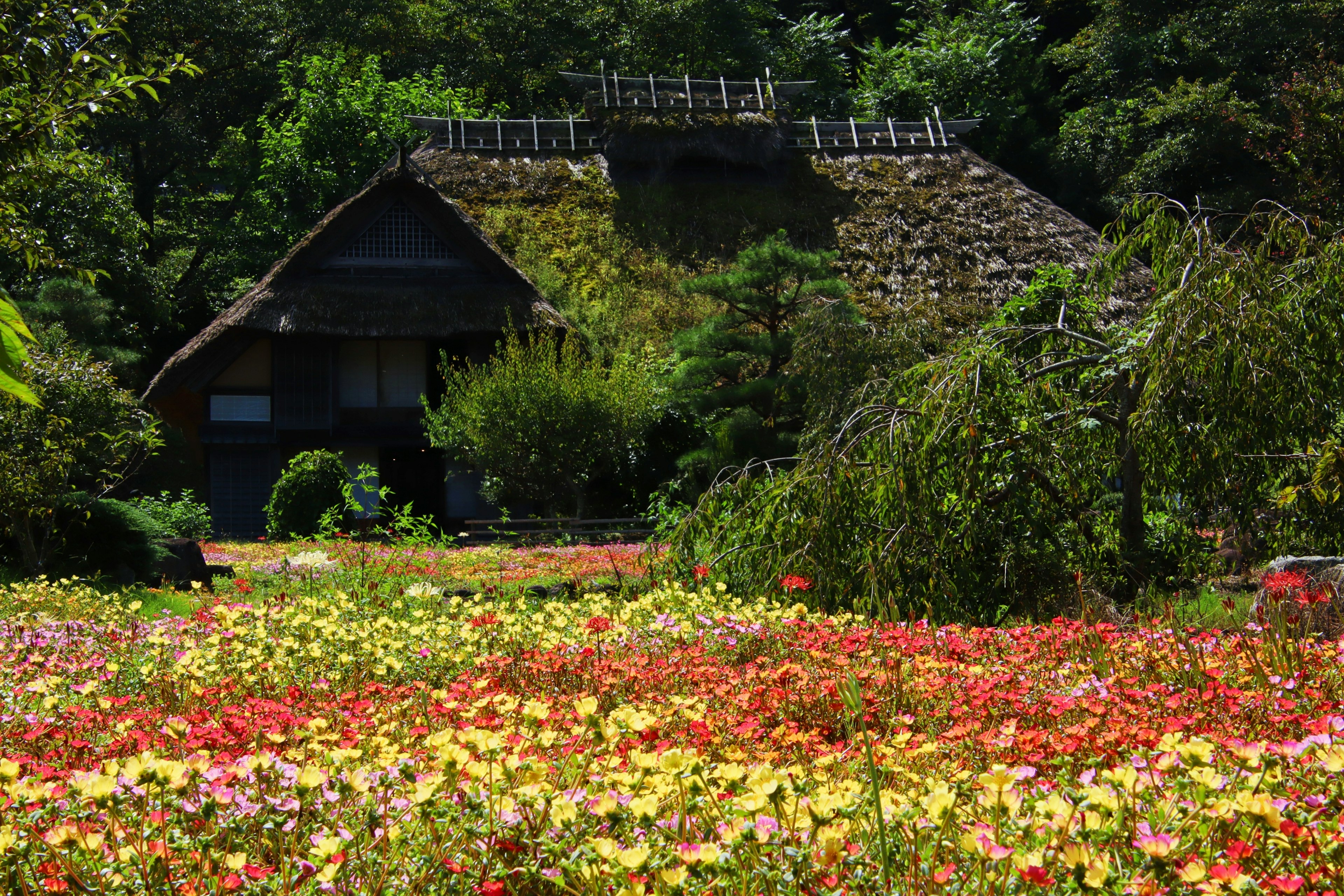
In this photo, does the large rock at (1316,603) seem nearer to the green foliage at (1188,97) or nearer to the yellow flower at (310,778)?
the yellow flower at (310,778)

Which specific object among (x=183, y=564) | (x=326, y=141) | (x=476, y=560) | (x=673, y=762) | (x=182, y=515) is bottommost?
(x=476, y=560)

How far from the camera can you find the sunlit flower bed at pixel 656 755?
71.4 inches

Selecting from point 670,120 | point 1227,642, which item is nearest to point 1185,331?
point 1227,642

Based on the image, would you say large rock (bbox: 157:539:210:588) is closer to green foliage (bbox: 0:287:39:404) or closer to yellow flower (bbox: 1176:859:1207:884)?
green foliage (bbox: 0:287:39:404)

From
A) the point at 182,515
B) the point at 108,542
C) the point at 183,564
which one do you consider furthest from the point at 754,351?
the point at 182,515

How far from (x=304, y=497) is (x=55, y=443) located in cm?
671

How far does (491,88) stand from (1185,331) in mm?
27652

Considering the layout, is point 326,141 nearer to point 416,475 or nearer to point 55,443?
point 416,475

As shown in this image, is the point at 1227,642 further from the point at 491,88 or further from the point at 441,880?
the point at 491,88

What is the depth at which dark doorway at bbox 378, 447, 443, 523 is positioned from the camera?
68.2 ft

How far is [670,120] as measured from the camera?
76.2 feet

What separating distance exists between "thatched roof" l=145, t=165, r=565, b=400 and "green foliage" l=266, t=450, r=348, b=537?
2.76 m

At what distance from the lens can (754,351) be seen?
50.5 feet

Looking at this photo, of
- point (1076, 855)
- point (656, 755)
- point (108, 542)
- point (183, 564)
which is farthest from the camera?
point (183, 564)
